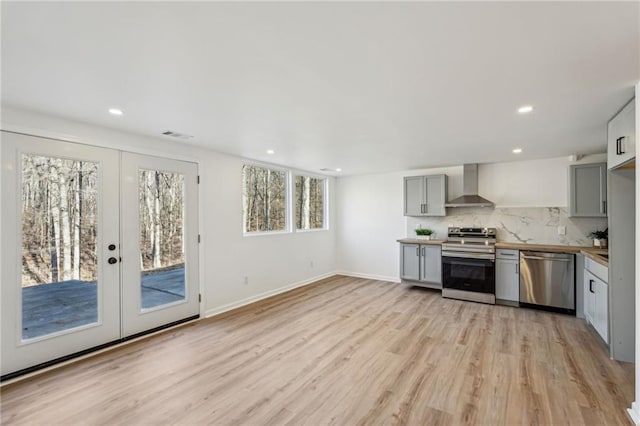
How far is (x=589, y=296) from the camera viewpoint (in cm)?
365

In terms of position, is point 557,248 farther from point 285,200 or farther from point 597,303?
point 285,200

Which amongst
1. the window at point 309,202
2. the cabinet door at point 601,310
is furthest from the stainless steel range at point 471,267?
the window at point 309,202

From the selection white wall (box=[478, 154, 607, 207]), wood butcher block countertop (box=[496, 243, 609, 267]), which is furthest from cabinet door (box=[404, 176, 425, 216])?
wood butcher block countertop (box=[496, 243, 609, 267])

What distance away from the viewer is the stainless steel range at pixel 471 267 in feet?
15.5

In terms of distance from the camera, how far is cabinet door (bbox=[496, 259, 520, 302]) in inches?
180

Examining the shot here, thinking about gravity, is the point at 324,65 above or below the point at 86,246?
above

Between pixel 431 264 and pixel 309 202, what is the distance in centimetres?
282

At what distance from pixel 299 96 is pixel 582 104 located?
2409 mm

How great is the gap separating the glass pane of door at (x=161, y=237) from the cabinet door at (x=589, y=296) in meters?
5.14

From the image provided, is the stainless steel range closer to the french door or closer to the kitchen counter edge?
the kitchen counter edge

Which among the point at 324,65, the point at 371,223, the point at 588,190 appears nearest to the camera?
the point at 324,65

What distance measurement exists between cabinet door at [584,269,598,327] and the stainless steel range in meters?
1.11

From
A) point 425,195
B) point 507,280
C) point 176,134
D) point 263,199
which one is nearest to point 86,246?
point 176,134

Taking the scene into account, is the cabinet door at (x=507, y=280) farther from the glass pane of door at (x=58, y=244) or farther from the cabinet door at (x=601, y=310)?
the glass pane of door at (x=58, y=244)
